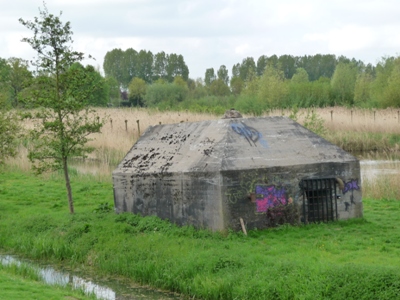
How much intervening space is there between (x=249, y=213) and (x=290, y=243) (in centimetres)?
143

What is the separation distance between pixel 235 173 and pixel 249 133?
1605 millimetres

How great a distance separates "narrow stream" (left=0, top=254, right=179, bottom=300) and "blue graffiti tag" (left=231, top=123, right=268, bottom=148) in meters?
4.39

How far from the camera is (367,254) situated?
37.2ft

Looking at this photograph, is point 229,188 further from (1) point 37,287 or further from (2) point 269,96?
(2) point 269,96

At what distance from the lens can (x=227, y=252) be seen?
11.9 metres

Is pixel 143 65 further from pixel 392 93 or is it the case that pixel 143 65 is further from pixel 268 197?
pixel 268 197

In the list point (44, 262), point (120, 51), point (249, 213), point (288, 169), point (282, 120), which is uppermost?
point (120, 51)

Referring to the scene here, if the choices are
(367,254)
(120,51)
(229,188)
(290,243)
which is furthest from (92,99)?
(120,51)

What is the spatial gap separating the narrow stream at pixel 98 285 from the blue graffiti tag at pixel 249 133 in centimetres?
439

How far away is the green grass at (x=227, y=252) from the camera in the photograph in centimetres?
969

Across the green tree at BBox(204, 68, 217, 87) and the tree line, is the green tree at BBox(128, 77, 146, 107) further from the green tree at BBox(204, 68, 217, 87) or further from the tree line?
the green tree at BBox(204, 68, 217, 87)

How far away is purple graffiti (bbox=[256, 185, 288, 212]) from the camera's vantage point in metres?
13.8

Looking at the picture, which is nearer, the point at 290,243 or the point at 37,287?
the point at 37,287

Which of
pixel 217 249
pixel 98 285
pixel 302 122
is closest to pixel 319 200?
pixel 217 249
